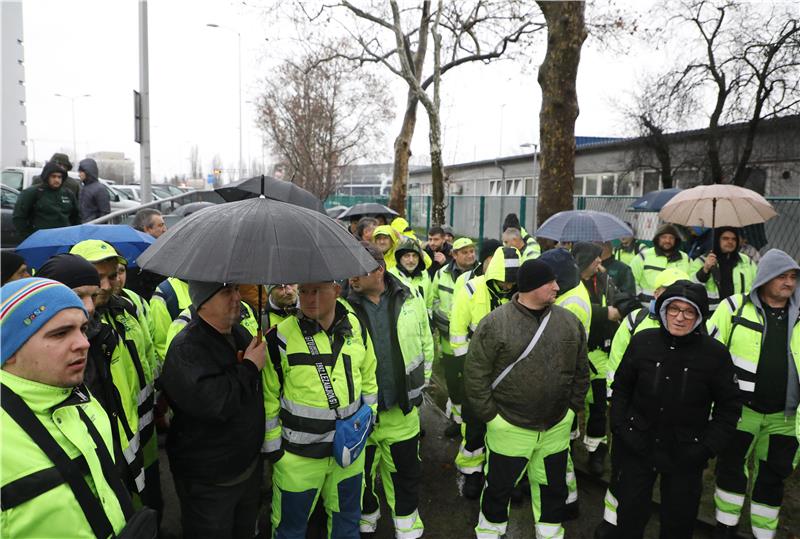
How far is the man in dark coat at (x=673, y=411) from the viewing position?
3.09 metres

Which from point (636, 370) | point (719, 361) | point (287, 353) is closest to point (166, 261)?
point (287, 353)

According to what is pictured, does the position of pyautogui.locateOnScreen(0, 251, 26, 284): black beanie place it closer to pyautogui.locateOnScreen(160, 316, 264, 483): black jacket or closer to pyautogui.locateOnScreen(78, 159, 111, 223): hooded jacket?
pyautogui.locateOnScreen(160, 316, 264, 483): black jacket

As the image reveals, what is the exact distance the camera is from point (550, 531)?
11.1 ft

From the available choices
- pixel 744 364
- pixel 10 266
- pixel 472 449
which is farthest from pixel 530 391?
pixel 10 266

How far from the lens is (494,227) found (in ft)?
56.6

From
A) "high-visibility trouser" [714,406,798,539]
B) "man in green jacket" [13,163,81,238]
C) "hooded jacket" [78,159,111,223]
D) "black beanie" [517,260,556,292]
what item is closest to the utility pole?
"hooded jacket" [78,159,111,223]

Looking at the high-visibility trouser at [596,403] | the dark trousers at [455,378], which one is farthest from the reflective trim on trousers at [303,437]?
the high-visibility trouser at [596,403]

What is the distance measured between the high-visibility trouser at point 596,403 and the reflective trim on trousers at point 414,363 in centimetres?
162

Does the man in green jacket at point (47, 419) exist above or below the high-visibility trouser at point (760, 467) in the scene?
above

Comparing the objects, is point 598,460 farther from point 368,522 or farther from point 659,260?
point 659,260

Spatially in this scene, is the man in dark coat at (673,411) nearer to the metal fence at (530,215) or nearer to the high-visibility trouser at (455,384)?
the high-visibility trouser at (455,384)

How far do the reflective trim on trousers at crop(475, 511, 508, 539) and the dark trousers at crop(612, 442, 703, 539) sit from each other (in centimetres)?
73

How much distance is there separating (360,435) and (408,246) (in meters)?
2.92

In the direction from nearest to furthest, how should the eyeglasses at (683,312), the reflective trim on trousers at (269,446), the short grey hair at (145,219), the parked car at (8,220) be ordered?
the reflective trim on trousers at (269,446)
the eyeglasses at (683,312)
the short grey hair at (145,219)
the parked car at (8,220)
